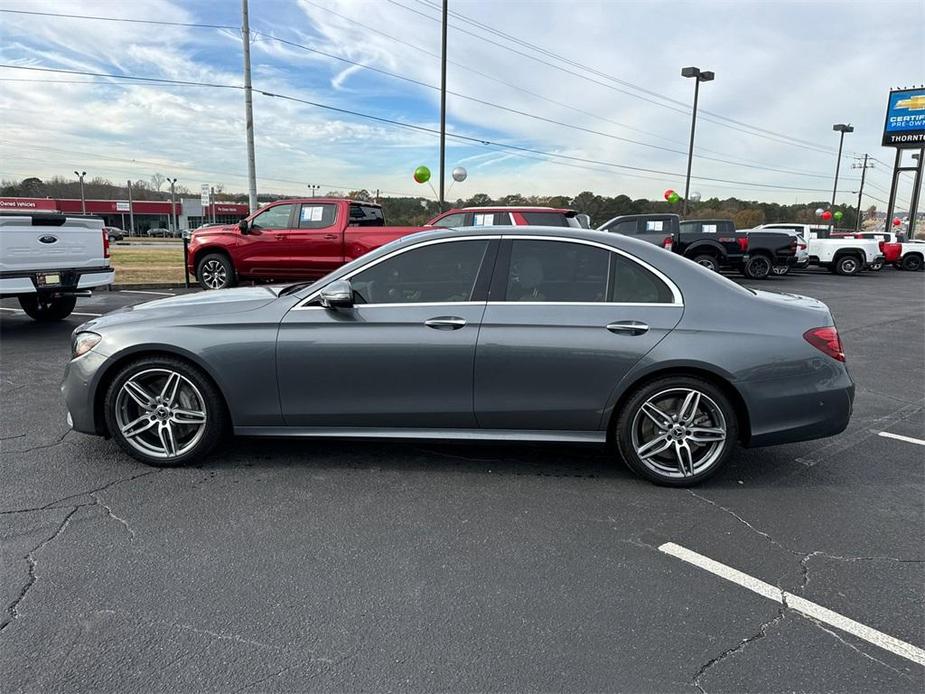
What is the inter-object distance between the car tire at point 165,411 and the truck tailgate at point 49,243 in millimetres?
4701

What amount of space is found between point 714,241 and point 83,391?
64.0 ft

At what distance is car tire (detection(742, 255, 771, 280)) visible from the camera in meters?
21.3

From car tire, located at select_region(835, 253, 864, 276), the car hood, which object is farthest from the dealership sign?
the car hood

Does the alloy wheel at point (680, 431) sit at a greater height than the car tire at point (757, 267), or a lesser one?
lesser

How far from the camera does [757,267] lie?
21.7m

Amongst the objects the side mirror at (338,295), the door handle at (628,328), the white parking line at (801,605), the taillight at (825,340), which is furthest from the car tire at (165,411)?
the taillight at (825,340)

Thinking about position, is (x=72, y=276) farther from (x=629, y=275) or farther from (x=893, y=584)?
(x=893, y=584)

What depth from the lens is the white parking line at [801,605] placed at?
238 centimetres

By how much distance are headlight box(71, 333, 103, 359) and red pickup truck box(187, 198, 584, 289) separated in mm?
7599

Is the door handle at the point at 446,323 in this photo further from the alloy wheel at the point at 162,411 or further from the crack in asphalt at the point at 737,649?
the crack in asphalt at the point at 737,649

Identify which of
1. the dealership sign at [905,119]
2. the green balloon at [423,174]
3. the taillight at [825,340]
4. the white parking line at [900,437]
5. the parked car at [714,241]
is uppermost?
the dealership sign at [905,119]

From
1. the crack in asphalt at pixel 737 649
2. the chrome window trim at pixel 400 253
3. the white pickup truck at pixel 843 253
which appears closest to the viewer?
the crack in asphalt at pixel 737 649

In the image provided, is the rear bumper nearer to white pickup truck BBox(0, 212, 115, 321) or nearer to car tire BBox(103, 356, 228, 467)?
car tire BBox(103, 356, 228, 467)

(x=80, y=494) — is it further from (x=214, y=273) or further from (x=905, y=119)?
(x=905, y=119)
